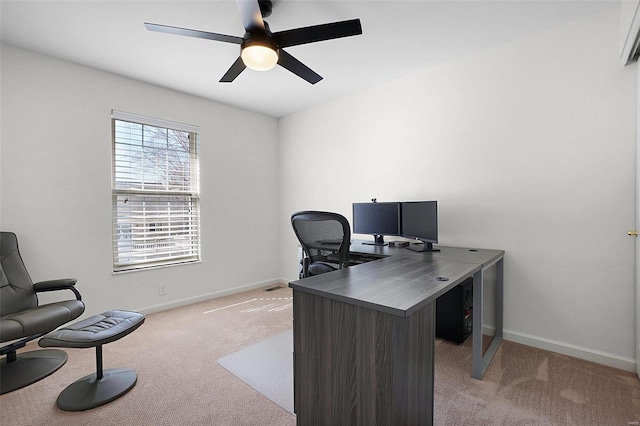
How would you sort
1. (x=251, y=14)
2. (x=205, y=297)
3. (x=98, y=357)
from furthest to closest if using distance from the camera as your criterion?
(x=205, y=297), (x=98, y=357), (x=251, y=14)

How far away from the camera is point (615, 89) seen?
87.0 inches

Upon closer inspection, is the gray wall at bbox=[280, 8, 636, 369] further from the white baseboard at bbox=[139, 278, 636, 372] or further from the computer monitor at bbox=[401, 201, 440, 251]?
the computer monitor at bbox=[401, 201, 440, 251]

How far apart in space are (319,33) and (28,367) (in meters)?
3.19

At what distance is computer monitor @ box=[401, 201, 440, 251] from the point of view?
8.91 ft

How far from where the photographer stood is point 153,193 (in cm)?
356

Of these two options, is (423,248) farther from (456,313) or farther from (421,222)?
(456,313)

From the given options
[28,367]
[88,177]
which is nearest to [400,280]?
[28,367]

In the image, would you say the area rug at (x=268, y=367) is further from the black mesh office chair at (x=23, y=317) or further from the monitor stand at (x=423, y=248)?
the monitor stand at (x=423, y=248)

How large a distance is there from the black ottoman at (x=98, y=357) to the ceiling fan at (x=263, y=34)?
1.93 metres

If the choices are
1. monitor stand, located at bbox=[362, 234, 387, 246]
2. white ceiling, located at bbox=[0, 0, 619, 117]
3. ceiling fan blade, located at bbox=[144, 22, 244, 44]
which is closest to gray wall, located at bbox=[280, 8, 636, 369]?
white ceiling, located at bbox=[0, 0, 619, 117]

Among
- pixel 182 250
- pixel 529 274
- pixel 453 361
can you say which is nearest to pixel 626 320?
pixel 529 274

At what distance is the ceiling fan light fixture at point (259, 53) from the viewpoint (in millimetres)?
1958

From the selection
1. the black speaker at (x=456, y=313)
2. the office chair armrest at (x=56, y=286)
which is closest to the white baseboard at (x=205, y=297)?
the office chair armrest at (x=56, y=286)

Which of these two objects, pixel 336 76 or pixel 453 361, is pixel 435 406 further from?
pixel 336 76
